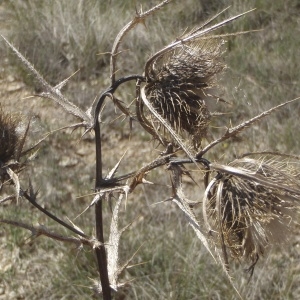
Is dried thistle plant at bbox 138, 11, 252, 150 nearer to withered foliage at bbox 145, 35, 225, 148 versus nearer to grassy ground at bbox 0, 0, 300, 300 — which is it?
withered foliage at bbox 145, 35, 225, 148

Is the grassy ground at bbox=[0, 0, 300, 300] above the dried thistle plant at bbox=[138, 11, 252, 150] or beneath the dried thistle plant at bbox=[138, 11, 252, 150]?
beneath

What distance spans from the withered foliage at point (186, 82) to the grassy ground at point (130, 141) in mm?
1200

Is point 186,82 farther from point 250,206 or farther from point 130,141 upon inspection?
point 130,141

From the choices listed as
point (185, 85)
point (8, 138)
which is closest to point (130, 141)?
point (8, 138)

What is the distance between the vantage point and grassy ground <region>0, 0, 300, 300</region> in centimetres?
328

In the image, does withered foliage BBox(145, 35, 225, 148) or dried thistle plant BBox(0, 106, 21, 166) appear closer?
withered foliage BBox(145, 35, 225, 148)

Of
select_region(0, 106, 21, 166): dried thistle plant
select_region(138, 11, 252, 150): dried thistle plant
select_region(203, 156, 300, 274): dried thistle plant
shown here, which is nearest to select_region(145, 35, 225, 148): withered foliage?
select_region(138, 11, 252, 150): dried thistle plant

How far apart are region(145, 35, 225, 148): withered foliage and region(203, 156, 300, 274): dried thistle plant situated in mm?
204

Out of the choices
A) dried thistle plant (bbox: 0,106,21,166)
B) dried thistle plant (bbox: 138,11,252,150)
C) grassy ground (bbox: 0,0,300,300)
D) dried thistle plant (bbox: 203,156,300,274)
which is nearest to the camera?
dried thistle plant (bbox: 203,156,300,274)

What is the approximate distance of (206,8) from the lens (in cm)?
518

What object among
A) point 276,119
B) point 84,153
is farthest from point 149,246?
point 276,119

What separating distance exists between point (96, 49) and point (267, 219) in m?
3.53

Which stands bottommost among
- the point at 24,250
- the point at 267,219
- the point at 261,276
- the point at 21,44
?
the point at 261,276

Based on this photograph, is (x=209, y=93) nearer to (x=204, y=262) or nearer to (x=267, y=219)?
(x=267, y=219)
